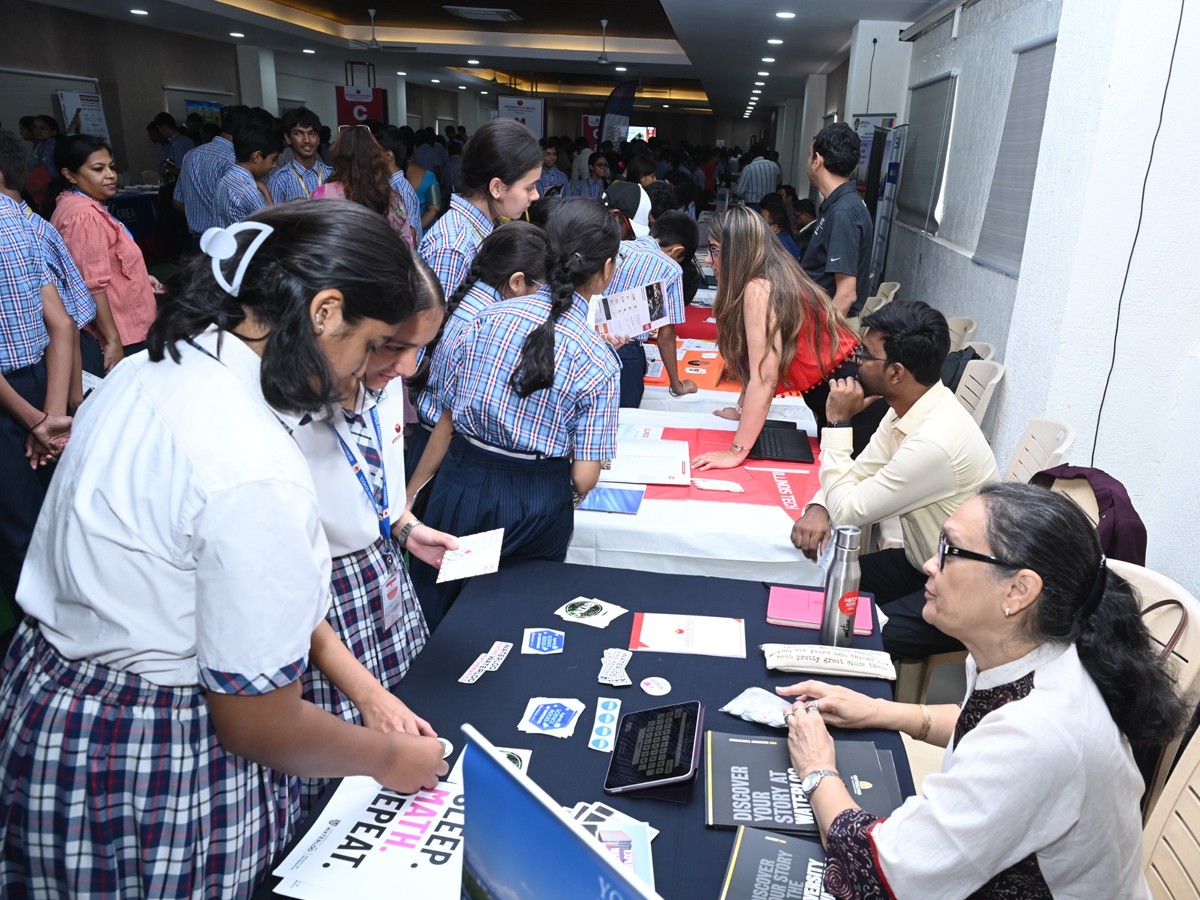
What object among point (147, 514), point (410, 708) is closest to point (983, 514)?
point (410, 708)

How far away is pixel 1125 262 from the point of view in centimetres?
254

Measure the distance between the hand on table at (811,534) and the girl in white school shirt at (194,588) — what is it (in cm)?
129

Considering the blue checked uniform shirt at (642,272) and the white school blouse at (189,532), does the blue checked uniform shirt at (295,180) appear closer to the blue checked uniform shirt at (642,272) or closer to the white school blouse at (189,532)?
the blue checked uniform shirt at (642,272)

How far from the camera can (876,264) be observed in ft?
21.6

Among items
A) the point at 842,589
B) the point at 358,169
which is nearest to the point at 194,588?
the point at 842,589

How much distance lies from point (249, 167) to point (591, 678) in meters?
4.59

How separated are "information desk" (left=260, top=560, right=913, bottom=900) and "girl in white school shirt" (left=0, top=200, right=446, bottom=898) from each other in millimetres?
171

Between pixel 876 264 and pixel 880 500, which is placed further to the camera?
pixel 876 264

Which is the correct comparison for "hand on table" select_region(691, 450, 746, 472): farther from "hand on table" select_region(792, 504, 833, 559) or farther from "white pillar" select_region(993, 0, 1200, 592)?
"white pillar" select_region(993, 0, 1200, 592)

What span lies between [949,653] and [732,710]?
1.16 meters

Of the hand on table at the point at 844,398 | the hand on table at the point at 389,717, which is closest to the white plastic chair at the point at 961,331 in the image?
the hand on table at the point at 844,398

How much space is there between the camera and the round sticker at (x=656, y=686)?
4.78 ft

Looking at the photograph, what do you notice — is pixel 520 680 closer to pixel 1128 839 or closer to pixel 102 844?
pixel 102 844

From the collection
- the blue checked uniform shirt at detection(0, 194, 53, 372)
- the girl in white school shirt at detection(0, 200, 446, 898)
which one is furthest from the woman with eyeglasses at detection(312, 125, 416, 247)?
the girl in white school shirt at detection(0, 200, 446, 898)
